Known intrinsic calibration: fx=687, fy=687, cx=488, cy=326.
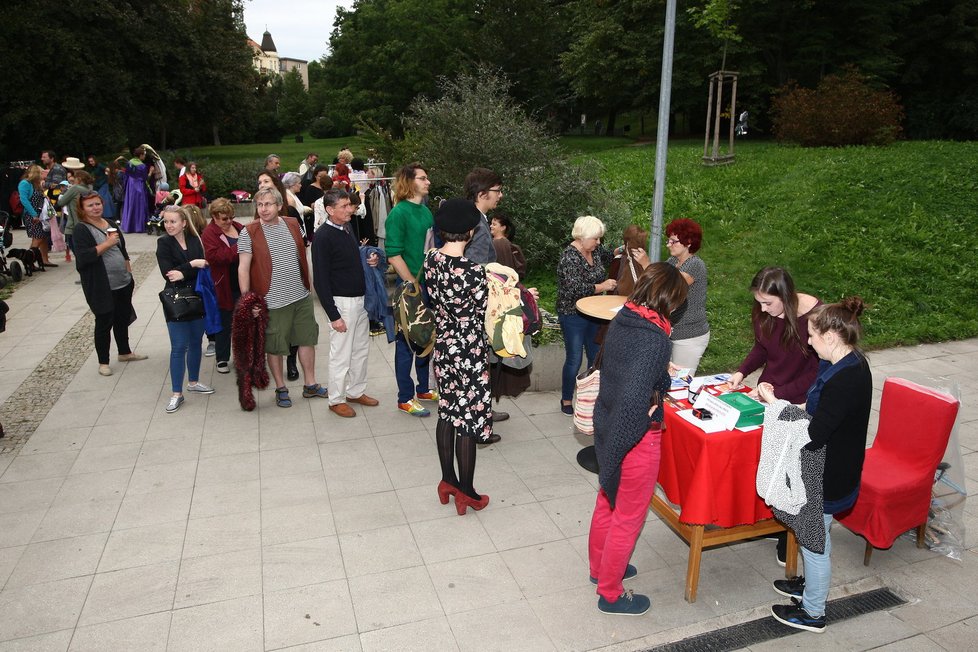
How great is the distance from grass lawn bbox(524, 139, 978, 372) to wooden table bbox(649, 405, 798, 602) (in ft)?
12.8

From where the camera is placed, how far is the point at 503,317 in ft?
14.8

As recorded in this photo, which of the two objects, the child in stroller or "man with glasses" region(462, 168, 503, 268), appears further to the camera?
the child in stroller

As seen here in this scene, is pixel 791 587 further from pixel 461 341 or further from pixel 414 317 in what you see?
pixel 414 317

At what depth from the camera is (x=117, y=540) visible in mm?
4418

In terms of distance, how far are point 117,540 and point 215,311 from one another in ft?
9.43

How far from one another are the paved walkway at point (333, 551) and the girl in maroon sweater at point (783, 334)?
108 centimetres

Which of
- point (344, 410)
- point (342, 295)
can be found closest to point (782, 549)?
point (344, 410)

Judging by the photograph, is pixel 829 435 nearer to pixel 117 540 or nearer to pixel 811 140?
pixel 117 540

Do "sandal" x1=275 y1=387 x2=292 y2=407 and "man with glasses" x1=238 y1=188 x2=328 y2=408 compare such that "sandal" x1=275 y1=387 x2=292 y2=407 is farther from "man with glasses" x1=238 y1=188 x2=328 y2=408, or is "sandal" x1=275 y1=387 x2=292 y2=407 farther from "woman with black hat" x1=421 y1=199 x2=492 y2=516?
"woman with black hat" x1=421 y1=199 x2=492 y2=516

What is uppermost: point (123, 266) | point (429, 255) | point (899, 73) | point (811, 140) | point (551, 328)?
point (899, 73)

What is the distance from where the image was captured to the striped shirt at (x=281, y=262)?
19.5 feet

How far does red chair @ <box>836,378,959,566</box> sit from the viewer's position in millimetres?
3980

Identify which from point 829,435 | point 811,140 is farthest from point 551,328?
point 811,140

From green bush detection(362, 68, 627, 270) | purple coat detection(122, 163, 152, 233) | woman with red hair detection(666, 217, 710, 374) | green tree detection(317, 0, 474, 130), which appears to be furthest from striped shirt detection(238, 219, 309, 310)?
green tree detection(317, 0, 474, 130)
